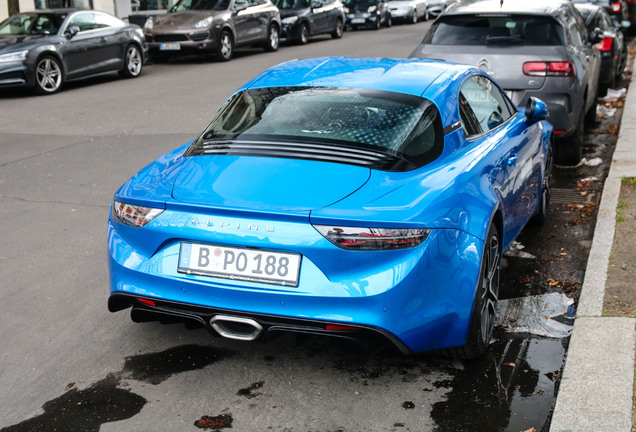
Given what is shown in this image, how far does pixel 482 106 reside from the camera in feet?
17.9

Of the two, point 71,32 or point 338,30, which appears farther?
point 338,30

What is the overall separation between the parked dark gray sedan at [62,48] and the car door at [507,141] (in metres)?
11.0

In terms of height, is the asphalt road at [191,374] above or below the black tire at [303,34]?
above

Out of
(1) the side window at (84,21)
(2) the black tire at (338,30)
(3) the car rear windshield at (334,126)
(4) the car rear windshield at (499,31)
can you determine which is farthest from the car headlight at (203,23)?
(3) the car rear windshield at (334,126)

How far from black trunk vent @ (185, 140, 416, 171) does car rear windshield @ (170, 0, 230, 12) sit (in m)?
17.4

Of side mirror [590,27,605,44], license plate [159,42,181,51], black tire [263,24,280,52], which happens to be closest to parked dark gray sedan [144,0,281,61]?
license plate [159,42,181,51]

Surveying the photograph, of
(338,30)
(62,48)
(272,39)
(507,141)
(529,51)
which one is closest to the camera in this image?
(507,141)

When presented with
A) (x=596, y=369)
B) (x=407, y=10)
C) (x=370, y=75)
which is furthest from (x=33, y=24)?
(x=407, y=10)

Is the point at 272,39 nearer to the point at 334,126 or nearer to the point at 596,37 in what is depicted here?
the point at 596,37

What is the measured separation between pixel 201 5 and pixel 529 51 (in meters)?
14.1

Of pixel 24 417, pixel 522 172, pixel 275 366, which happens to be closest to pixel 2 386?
pixel 24 417

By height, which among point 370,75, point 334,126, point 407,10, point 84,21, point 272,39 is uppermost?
point 370,75

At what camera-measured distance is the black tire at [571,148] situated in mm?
9109

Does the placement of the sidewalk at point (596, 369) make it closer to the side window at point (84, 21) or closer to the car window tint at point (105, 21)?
the side window at point (84, 21)
